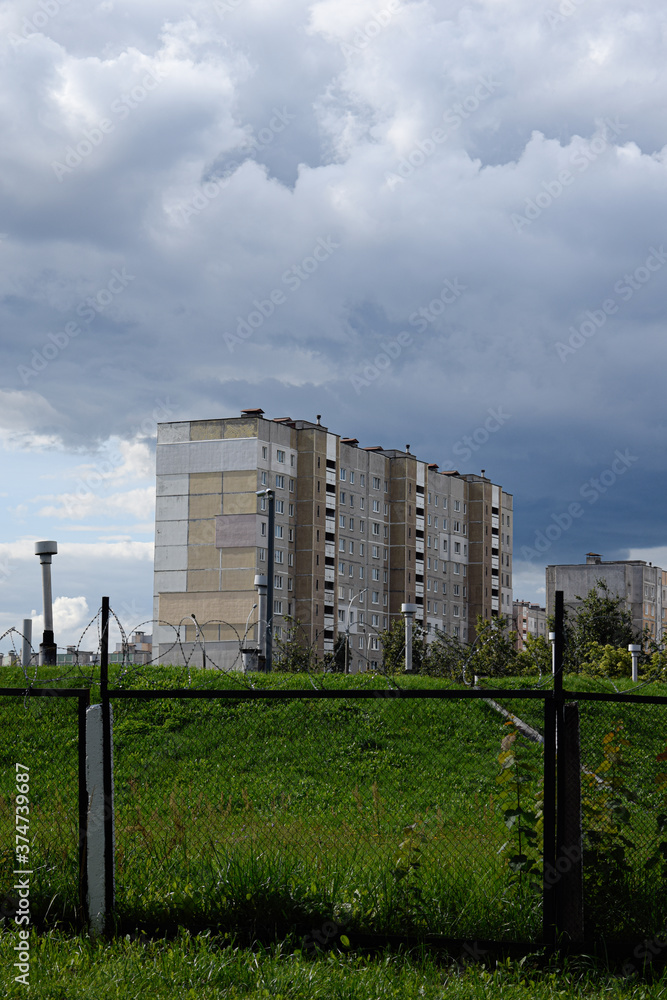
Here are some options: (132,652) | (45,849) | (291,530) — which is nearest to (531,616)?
(291,530)

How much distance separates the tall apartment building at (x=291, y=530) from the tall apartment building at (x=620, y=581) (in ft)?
70.9

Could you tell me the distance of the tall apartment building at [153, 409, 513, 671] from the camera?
85.4 metres

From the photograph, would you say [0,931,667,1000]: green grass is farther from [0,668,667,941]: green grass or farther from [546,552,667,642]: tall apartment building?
[546,552,667,642]: tall apartment building

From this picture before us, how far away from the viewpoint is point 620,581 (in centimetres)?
11931

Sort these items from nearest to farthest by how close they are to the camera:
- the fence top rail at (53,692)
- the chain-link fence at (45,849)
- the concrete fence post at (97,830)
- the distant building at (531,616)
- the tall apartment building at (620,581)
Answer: the concrete fence post at (97,830) < the chain-link fence at (45,849) < the fence top rail at (53,692) < the tall apartment building at (620,581) < the distant building at (531,616)

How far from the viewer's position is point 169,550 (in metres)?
89.0

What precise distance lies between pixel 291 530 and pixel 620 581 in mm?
48312

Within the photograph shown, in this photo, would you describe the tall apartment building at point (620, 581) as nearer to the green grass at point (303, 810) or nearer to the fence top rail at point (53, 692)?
the green grass at point (303, 810)

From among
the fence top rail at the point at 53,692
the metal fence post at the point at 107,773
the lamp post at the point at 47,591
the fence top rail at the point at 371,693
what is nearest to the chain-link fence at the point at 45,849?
the fence top rail at the point at 53,692

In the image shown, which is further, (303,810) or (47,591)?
(47,591)

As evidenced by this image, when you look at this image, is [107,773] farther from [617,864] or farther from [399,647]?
[399,647]

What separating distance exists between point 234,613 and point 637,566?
57.4 m

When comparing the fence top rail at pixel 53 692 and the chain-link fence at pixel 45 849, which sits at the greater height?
the fence top rail at pixel 53 692

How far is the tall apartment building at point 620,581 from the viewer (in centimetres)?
11819
